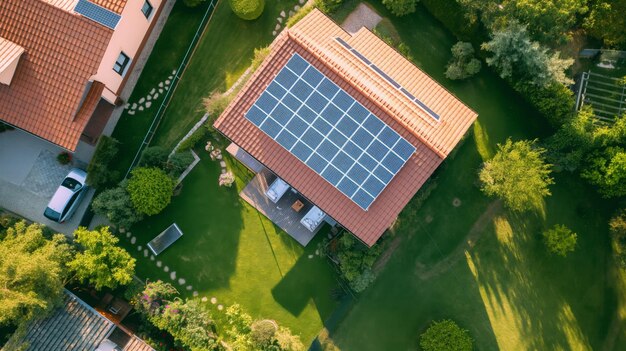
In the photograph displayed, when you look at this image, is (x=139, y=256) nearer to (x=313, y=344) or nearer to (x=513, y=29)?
(x=313, y=344)

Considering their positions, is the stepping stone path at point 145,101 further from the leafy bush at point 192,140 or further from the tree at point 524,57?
the tree at point 524,57

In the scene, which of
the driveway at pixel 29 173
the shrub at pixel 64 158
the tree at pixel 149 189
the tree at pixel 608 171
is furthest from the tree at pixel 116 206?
the tree at pixel 608 171

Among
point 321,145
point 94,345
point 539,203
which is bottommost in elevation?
point 94,345

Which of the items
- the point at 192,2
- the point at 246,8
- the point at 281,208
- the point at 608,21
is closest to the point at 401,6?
the point at 246,8

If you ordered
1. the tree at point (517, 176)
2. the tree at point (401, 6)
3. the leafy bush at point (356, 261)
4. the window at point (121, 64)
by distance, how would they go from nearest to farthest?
the tree at point (517, 176) → the leafy bush at point (356, 261) → the window at point (121, 64) → the tree at point (401, 6)

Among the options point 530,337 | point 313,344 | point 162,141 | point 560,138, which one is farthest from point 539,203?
point 162,141

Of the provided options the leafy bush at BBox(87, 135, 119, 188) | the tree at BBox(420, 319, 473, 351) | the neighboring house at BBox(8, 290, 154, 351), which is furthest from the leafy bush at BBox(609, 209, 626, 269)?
the leafy bush at BBox(87, 135, 119, 188)
